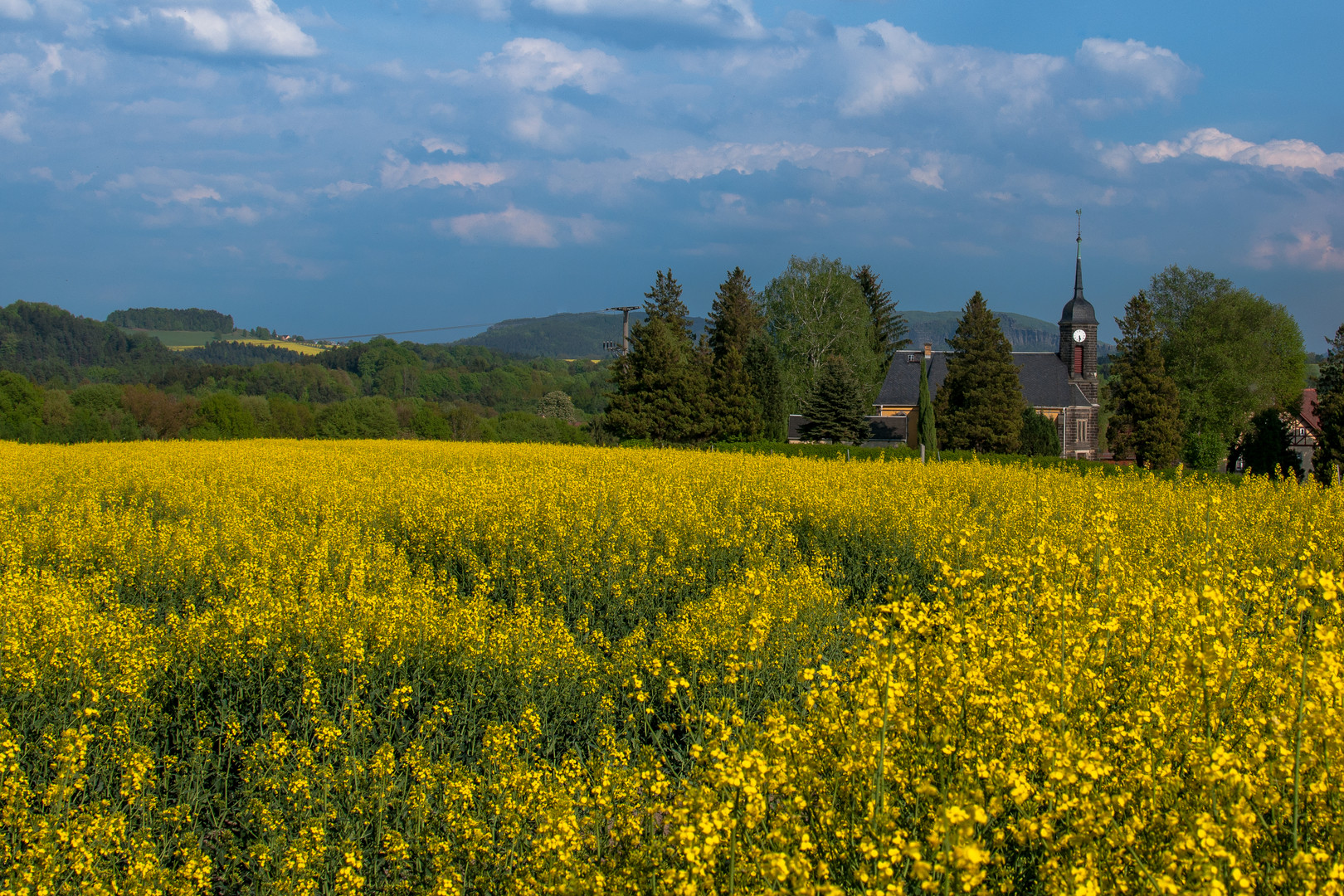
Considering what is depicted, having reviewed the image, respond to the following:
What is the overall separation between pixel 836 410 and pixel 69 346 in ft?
316

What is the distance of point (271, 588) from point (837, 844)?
20.7 feet

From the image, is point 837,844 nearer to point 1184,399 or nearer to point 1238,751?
point 1238,751

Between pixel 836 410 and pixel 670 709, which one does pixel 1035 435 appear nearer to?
pixel 836 410

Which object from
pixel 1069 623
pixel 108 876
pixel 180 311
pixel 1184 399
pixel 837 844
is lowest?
pixel 108 876

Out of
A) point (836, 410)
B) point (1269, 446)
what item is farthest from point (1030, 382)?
point (1269, 446)

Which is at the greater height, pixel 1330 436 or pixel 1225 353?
pixel 1225 353

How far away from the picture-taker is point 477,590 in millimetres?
7426

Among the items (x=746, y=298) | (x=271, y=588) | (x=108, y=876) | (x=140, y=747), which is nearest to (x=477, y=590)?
(x=271, y=588)

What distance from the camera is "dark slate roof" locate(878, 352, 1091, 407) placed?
54094 millimetres

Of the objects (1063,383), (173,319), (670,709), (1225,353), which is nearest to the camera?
(670,709)

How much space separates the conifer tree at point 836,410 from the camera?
41.1 metres

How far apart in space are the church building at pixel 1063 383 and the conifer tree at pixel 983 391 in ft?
34.6

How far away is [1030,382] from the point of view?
55.4 m

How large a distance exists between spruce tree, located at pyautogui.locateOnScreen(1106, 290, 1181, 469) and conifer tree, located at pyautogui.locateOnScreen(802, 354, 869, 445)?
51.0 feet
